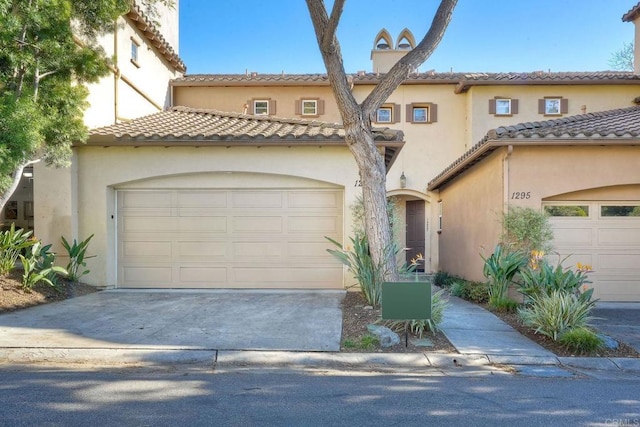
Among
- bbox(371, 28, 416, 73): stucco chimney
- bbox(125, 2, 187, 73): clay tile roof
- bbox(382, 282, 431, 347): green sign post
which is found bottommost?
bbox(382, 282, 431, 347): green sign post

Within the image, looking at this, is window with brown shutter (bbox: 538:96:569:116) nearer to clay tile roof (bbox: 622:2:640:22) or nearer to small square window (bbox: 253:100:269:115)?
clay tile roof (bbox: 622:2:640:22)

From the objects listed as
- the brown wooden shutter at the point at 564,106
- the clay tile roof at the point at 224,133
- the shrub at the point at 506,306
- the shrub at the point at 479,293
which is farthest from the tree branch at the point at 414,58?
the brown wooden shutter at the point at 564,106

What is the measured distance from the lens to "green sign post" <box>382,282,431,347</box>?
18.5ft

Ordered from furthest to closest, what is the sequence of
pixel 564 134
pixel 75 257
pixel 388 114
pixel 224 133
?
pixel 388 114, pixel 224 133, pixel 75 257, pixel 564 134

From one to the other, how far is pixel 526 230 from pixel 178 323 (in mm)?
6835

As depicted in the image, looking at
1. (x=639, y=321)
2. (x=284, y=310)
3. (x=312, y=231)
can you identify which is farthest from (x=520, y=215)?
(x=284, y=310)

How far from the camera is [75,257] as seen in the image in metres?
9.40

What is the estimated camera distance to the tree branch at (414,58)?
24.5ft

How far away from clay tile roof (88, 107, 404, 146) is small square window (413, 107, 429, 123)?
6.40 meters

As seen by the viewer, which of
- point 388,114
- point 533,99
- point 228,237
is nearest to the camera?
point 228,237

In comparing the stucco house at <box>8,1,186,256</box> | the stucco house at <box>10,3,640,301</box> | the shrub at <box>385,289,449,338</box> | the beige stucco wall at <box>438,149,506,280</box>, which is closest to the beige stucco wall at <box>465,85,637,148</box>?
the beige stucco wall at <box>438,149,506,280</box>

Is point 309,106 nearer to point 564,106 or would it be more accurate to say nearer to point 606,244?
point 564,106

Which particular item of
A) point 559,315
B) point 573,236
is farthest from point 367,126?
point 573,236

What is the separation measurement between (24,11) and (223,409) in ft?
24.2
